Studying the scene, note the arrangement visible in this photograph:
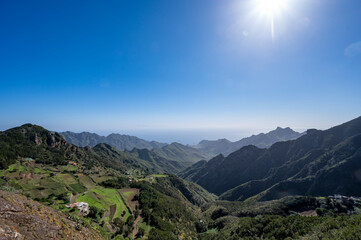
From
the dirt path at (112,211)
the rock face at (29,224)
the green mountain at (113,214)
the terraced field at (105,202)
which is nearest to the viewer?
the rock face at (29,224)

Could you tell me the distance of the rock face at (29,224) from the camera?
34.2 ft

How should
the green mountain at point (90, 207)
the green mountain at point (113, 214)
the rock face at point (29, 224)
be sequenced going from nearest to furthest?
the rock face at point (29, 224) < the green mountain at point (113, 214) < the green mountain at point (90, 207)

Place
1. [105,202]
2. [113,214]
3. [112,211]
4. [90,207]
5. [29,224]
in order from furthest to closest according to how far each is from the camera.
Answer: [105,202]
[112,211]
[113,214]
[90,207]
[29,224]

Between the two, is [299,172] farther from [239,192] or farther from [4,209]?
[4,209]

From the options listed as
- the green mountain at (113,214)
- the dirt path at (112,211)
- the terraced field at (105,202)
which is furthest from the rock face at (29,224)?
the terraced field at (105,202)

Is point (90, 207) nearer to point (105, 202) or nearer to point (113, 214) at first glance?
point (113, 214)

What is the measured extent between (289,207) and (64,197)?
3957 inches

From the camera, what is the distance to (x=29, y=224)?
471 inches

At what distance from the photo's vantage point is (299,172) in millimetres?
192125

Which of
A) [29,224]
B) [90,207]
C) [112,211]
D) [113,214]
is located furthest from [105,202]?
[29,224]

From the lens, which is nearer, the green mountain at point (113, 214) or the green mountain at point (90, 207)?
the green mountain at point (113, 214)

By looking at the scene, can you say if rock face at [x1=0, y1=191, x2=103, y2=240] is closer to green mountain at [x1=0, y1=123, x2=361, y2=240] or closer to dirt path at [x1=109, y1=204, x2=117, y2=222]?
green mountain at [x1=0, y1=123, x2=361, y2=240]

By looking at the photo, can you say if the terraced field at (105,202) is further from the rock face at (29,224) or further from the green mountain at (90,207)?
the rock face at (29,224)

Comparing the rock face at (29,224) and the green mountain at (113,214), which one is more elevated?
the rock face at (29,224)
